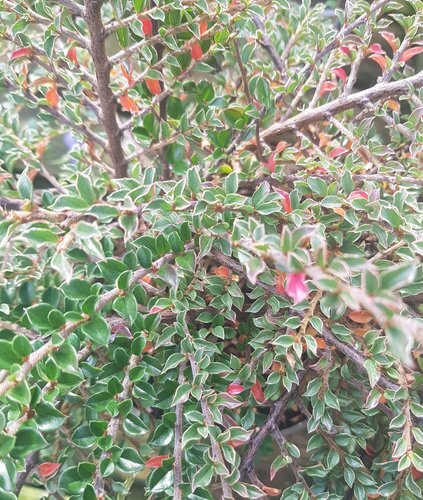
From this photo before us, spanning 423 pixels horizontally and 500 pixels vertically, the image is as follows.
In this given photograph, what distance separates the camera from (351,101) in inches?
29.1

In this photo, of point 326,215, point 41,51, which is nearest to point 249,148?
point 326,215

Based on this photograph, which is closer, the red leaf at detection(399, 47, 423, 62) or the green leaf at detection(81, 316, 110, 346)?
the green leaf at detection(81, 316, 110, 346)

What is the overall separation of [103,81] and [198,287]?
0.31 meters

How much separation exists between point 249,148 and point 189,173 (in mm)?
307

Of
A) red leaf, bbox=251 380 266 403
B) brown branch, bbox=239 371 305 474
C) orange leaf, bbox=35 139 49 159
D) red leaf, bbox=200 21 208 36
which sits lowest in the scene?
brown branch, bbox=239 371 305 474

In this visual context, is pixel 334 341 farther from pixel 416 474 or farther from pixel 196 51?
pixel 196 51

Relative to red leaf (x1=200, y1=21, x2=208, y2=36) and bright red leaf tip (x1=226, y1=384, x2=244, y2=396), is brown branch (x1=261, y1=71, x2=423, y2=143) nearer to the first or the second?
red leaf (x1=200, y1=21, x2=208, y2=36)

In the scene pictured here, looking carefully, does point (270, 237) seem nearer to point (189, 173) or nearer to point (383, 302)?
point (383, 302)

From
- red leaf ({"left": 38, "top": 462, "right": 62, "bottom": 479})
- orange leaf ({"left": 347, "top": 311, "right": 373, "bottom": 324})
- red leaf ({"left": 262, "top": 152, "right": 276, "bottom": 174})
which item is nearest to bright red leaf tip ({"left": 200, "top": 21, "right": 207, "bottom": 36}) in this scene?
red leaf ({"left": 262, "top": 152, "right": 276, "bottom": 174})

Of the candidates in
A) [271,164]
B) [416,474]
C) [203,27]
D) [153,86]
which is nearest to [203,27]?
[203,27]

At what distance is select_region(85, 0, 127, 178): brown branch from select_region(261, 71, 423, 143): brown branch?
26cm

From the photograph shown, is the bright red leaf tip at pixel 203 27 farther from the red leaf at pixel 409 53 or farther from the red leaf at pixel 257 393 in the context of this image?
the red leaf at pixel 257 393

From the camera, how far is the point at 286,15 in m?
1.20

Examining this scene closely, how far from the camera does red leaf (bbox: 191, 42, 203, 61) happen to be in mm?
718
